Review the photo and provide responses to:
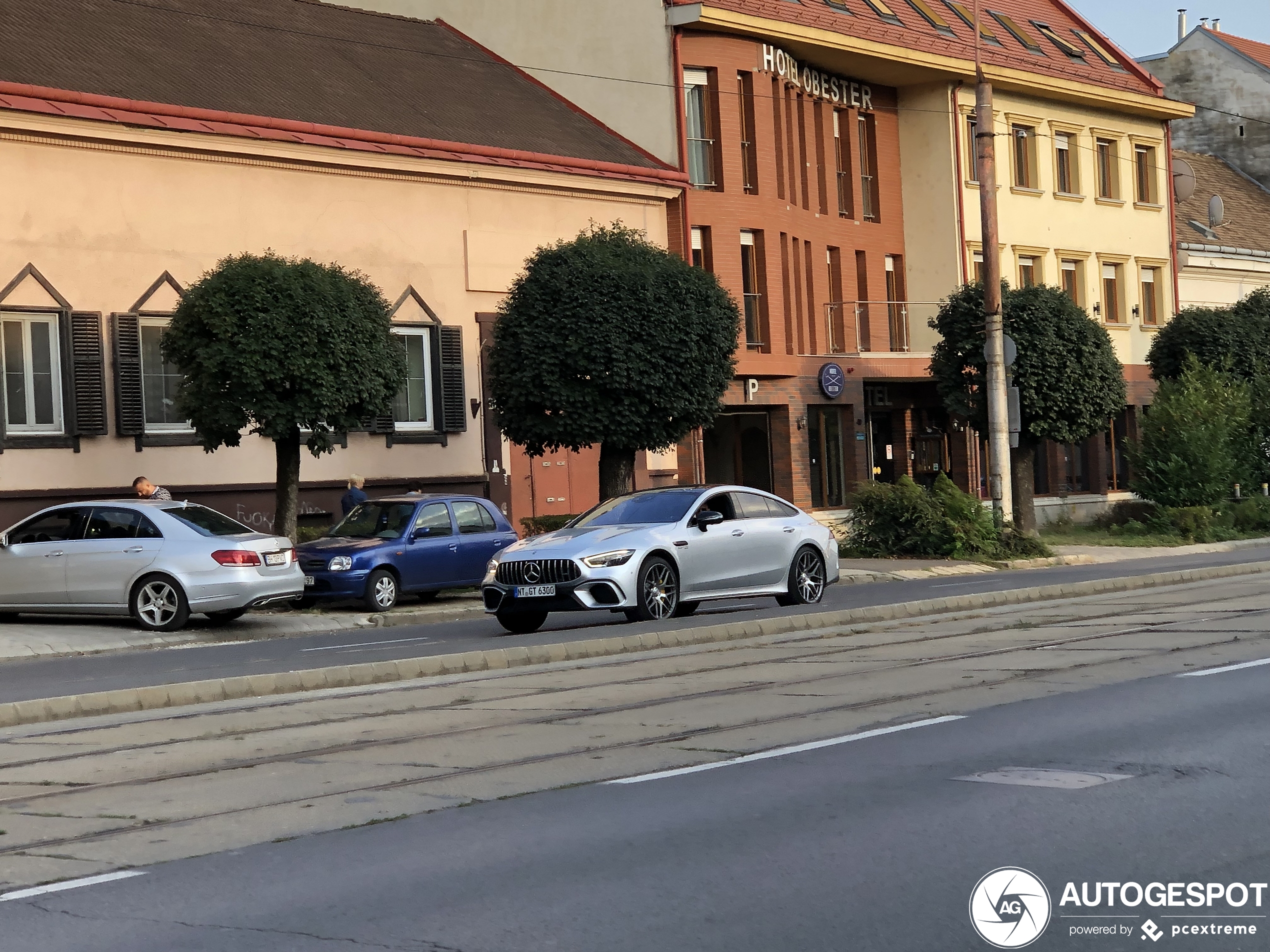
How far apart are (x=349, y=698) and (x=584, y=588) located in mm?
4866

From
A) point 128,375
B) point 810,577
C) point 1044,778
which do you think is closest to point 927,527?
point 810,577

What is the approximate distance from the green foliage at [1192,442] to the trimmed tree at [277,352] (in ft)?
67.6

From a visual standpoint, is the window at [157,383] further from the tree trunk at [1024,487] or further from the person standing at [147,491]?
the tree trunk at [1024,487]

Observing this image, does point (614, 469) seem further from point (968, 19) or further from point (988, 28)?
point (988, 28)

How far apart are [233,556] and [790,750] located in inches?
471

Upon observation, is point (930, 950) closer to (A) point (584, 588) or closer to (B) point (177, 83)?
(A) point (584, 588)

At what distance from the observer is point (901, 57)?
41406 mm

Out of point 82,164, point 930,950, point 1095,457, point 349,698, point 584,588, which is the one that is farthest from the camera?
point 1095,457

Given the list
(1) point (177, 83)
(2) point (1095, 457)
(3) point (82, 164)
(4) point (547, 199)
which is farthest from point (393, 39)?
(2) point (1095, 457)

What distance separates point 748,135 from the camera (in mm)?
37688

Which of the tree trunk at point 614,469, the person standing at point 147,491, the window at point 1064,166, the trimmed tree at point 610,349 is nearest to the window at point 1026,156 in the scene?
the window at point 1064,166

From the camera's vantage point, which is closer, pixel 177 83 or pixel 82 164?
pixel 82 164

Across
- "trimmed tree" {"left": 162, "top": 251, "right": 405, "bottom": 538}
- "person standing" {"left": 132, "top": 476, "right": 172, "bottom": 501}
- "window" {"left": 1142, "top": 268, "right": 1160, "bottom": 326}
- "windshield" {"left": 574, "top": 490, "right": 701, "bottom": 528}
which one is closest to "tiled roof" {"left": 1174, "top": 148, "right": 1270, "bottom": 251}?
Result: "window" {"left": 1142, "top": 268, "right": 1160, "bottom": 326}

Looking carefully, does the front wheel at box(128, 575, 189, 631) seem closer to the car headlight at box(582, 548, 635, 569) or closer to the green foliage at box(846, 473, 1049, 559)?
the car headlight at box(582, 548, 635, 569)
